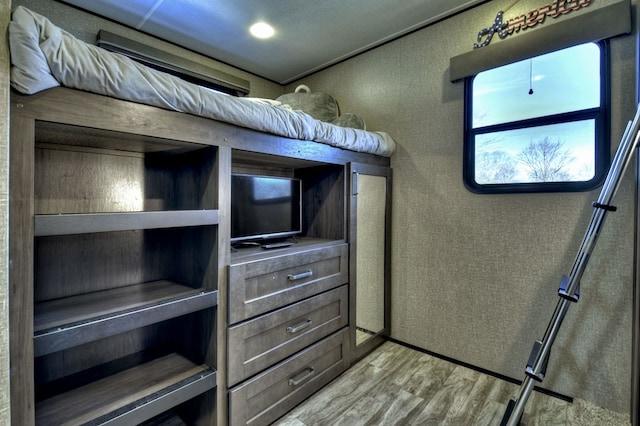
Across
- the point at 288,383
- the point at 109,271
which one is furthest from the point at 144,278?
the point at 288,383

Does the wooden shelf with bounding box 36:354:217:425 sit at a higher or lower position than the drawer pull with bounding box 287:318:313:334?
lower

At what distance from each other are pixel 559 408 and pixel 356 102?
2.66m

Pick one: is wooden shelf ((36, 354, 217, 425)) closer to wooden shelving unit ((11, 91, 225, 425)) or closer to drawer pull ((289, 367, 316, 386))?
wooden shelving unit ((11, 91, 225, 425))

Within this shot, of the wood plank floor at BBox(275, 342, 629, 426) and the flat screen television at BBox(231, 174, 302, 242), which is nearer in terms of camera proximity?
the wood plank floor at BBox(275, 342, 629, 426)

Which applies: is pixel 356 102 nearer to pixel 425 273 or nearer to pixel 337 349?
pixel 425 273

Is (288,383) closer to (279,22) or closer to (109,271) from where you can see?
(109,271)

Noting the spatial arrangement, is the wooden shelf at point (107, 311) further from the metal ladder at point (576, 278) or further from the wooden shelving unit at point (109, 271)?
the metal ladder at point (576, 278)

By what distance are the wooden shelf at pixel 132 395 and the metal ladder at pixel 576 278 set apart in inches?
55.0

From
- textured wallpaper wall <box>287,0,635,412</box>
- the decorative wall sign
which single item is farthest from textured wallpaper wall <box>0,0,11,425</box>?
the decorative wall sign

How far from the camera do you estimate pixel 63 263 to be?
146 cm

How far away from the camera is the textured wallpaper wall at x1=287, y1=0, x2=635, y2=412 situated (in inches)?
66.6

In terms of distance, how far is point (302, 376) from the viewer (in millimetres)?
1818

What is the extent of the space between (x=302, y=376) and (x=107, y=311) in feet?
3.70

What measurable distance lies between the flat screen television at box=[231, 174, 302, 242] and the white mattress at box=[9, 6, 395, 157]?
0.45 meters
